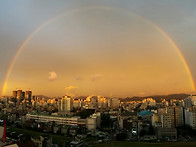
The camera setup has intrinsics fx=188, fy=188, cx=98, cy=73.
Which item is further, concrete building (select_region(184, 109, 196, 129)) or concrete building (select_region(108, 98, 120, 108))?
concrete building (select_region(108, 98, 120, 108))

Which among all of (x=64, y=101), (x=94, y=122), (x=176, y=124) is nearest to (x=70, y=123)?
(x=94, y=122)

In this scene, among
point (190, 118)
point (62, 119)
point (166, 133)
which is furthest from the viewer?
point (62, 119)

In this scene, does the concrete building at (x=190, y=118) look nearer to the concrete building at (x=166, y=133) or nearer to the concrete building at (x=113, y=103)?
the concrete building at (x=166, y=133)

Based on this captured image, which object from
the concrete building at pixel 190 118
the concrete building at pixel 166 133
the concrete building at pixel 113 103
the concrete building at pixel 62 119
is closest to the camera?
the concrete building at pixel 166 133

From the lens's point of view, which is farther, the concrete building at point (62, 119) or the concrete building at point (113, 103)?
the concrete building at point (113, 103)

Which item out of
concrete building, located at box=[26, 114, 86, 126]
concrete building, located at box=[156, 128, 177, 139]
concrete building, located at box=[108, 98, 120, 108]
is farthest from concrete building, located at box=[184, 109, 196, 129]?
concrete building, located at box=[108, 98, 120, 108]

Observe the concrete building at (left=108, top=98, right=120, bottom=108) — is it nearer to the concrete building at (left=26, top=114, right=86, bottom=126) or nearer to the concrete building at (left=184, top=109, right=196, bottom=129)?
the concrete building at (left=26, top=114, right=86, bottom=126)

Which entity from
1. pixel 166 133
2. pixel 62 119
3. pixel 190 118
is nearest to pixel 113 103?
pixel 62 119

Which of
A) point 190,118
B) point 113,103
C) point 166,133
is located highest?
point 190,118

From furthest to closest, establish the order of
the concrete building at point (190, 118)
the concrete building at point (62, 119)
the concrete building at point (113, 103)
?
the concrete building at point (113, 103) < the concrete building at point (62, 119) < the concrete building at point (190, 118)

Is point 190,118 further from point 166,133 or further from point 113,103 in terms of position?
point 113,103

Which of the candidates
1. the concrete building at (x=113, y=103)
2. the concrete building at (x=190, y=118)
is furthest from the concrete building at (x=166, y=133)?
the concrete building at (x=113, y=103)
